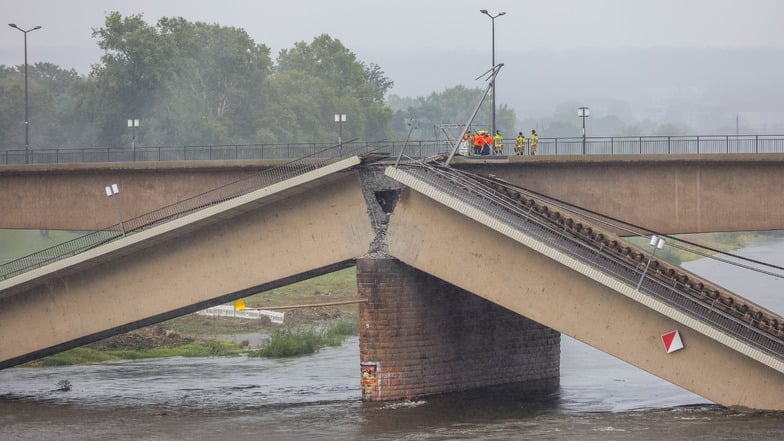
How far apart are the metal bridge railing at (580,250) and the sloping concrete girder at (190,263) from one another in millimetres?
3155

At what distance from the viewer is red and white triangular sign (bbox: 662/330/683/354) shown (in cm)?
4012

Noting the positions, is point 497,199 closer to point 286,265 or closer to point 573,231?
point 573,231

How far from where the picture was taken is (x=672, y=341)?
40.2 metres

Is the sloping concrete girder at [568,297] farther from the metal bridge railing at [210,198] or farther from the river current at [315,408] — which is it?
the metal bridge railing at [210,198]

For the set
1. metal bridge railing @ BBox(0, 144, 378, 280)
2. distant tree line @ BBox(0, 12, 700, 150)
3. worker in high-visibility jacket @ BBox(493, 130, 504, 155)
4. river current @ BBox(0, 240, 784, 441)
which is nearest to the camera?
river current @ BBox(0, 240, 784, 441)

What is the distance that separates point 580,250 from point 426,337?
651 centimetres

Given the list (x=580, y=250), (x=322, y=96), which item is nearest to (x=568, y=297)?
(x=580, y=250)

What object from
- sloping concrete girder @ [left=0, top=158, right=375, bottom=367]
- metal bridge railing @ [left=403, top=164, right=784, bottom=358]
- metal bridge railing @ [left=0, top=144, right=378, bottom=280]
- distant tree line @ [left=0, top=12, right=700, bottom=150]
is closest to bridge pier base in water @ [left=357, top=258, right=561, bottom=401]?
sloping concrete girder @ [left=0, top=158, right=375, bottom=367]

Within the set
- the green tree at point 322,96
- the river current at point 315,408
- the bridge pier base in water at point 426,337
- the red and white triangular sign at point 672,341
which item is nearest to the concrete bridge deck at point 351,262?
the red and white triangular sign at point 672,341

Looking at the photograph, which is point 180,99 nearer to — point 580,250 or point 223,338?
point 223,338

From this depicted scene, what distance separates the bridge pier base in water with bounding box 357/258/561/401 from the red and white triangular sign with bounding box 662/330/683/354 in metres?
8.66

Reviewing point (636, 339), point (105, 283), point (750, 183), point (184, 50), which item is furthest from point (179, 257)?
point (184, 50)

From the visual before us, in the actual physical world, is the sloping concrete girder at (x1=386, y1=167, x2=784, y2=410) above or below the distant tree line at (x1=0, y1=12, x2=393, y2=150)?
below

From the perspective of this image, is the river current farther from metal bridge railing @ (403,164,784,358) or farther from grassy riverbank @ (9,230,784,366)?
metal bridge railing @ (403,164,784,358)
